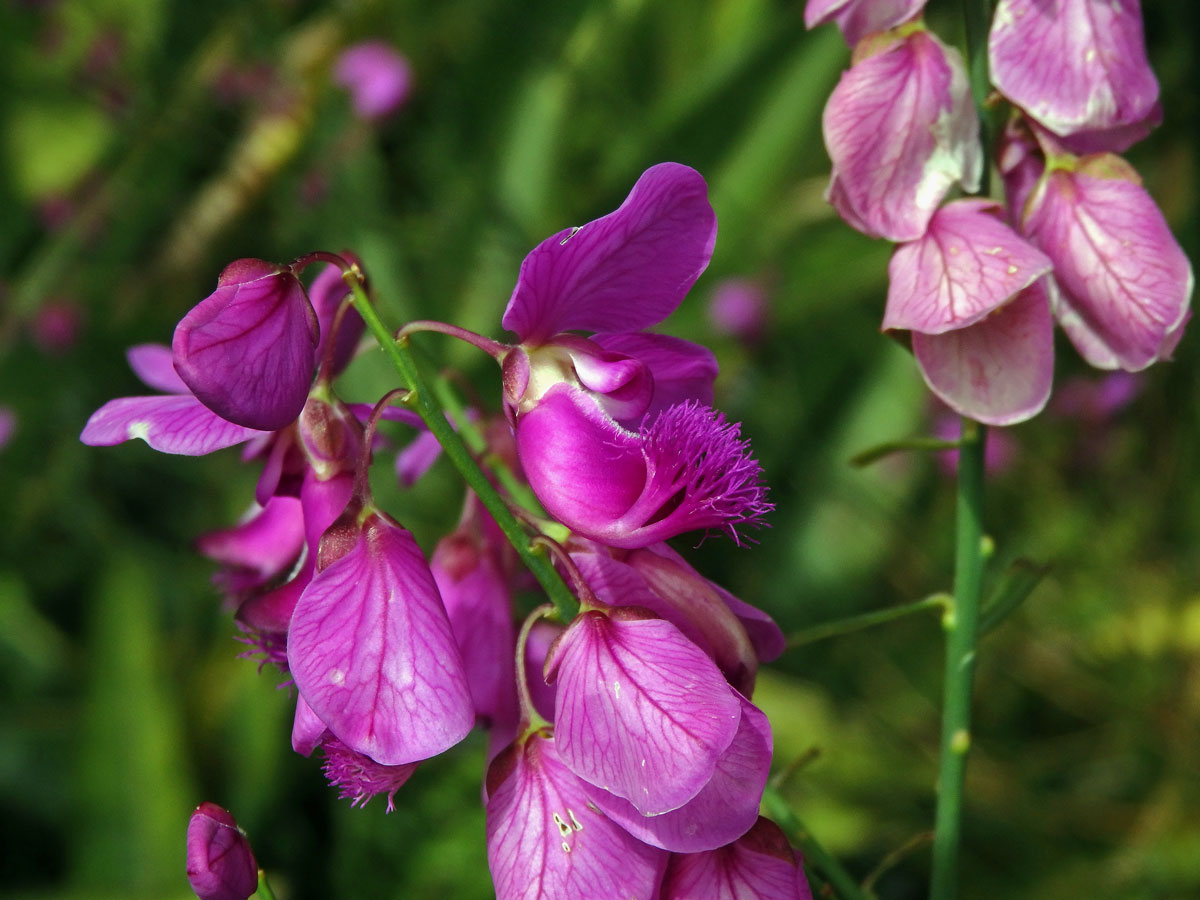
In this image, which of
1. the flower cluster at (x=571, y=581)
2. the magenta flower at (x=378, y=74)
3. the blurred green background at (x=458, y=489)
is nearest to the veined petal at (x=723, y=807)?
the flower cluster at (x=571, y=581)

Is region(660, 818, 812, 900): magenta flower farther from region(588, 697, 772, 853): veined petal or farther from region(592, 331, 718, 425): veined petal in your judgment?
region(592, 331, 718, 425): veined petal

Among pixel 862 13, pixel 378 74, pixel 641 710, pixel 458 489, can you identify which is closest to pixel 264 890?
pixel 641 710

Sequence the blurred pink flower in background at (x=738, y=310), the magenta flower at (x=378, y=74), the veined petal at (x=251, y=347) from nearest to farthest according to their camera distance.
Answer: the veined petal at (x=251, y=347), the blurred pink flower in background at (x=738, y=310), the magenta flower at (x=378, y=74)

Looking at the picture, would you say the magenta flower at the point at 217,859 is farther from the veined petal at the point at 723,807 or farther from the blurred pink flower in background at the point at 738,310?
the blurred pink flower in background at the point at 738,310

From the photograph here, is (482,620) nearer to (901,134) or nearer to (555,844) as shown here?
(555,844)

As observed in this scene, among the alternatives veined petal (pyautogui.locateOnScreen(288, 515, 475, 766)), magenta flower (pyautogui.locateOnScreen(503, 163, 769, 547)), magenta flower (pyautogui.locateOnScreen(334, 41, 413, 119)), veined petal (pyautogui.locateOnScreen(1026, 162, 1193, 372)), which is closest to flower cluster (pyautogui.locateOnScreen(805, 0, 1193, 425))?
veined petal (pyautogui.locateOnScreen(1026, 162, 1193, 372))

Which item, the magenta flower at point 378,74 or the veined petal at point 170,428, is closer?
the veined petal at point 170,428
